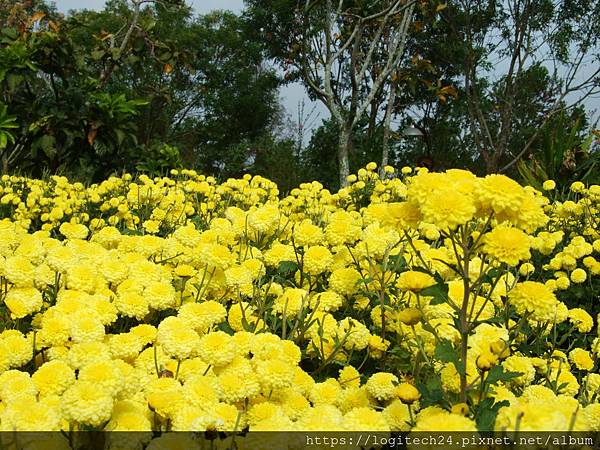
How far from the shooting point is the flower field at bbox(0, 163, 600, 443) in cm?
97

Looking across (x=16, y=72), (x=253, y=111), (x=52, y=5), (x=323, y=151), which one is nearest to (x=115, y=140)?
(x=16, y=72)

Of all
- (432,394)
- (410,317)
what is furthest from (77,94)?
(432,394)

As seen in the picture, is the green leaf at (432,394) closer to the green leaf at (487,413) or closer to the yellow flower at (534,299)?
the green leaf at (487,413)

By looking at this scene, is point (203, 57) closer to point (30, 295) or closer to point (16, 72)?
point (16, 72)

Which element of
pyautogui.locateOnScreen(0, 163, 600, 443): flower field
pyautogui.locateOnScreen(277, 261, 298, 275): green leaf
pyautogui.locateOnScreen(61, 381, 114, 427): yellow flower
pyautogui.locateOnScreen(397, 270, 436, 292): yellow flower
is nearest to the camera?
pyautogui.locateOnScreen(61, 381, 114, 427): yellow flower

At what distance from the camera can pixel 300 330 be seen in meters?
1.50

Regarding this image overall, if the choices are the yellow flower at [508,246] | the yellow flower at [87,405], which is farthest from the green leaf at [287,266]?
the yellow flower at [87,405]

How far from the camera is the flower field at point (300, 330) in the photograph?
3.19ft

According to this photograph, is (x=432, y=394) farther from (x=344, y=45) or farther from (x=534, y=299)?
(x=344, y=45)

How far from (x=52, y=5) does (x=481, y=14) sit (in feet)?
60.9

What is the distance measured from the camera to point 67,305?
50.8 inches

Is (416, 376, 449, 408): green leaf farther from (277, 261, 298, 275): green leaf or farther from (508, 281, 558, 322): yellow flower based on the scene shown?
(277, 261, 298, 275): green leaf

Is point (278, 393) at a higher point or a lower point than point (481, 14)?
lower

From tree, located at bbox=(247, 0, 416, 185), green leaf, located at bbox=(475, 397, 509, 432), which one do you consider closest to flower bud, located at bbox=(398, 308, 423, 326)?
green leaf, located at bbox=(475, 397, 509, 432)
